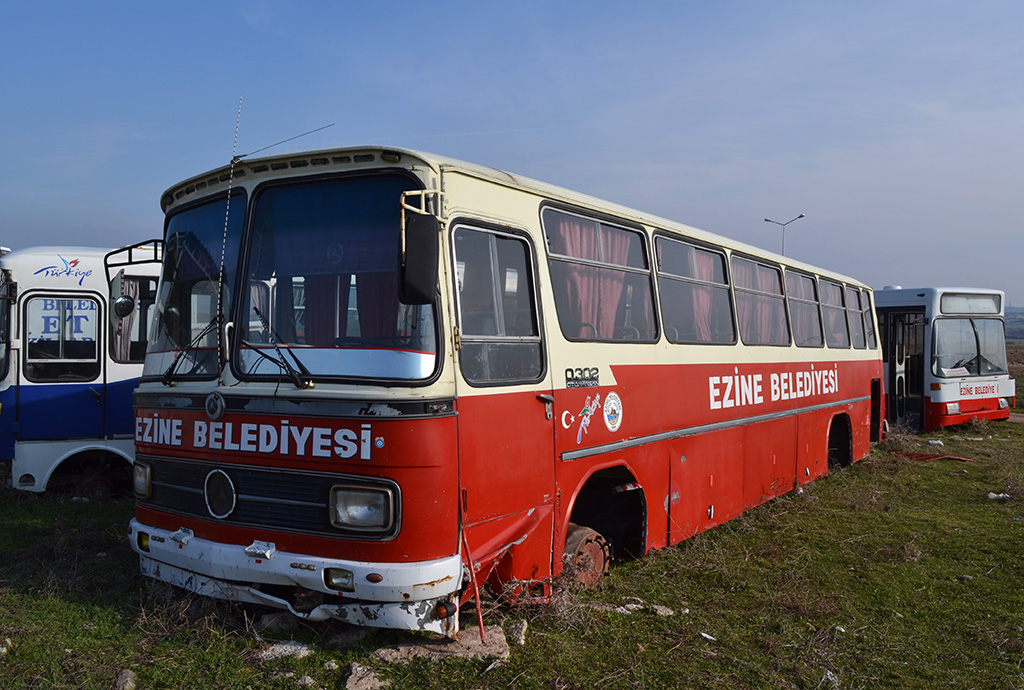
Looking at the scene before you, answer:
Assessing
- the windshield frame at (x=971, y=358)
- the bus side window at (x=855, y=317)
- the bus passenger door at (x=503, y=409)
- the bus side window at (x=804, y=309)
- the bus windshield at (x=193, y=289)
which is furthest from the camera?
the windshield frame at (x=971, y=358)

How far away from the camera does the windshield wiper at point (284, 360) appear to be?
13.6 ft

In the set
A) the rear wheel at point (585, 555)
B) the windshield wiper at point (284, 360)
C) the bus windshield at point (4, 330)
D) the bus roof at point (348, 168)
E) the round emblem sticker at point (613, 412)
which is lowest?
the rear wheel at point (585, 555)

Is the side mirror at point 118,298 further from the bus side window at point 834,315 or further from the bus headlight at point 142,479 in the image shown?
the bus side window at point 834,315

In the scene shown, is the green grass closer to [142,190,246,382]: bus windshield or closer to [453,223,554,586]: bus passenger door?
[453,223,554,586]: bus passenger door

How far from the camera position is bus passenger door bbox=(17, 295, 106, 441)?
870cm

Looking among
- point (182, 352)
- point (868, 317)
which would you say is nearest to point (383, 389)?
point (182, 352)

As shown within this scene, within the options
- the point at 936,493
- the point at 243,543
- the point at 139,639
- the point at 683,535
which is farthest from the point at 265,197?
the point at 936,493

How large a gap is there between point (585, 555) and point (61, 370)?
6.52 m

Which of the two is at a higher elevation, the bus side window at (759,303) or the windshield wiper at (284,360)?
the bus side window at (759,303)

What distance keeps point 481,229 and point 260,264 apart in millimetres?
1265

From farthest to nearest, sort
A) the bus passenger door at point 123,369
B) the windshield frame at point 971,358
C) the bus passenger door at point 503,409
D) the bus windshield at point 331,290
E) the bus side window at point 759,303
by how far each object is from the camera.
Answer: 1. the windshield frame at point 971,358
2. the bus passenger door at point 123,369
3. the bus side window at point 759,303
4. the bus passenger door at point 503,409
5. the bus windshield at point 331,290

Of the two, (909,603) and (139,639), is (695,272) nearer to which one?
(909,603)

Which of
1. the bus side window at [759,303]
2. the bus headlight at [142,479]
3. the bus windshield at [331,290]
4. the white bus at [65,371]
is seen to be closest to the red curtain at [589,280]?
the bus windshield at [331,290]

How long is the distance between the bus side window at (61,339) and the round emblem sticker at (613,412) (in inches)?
250
